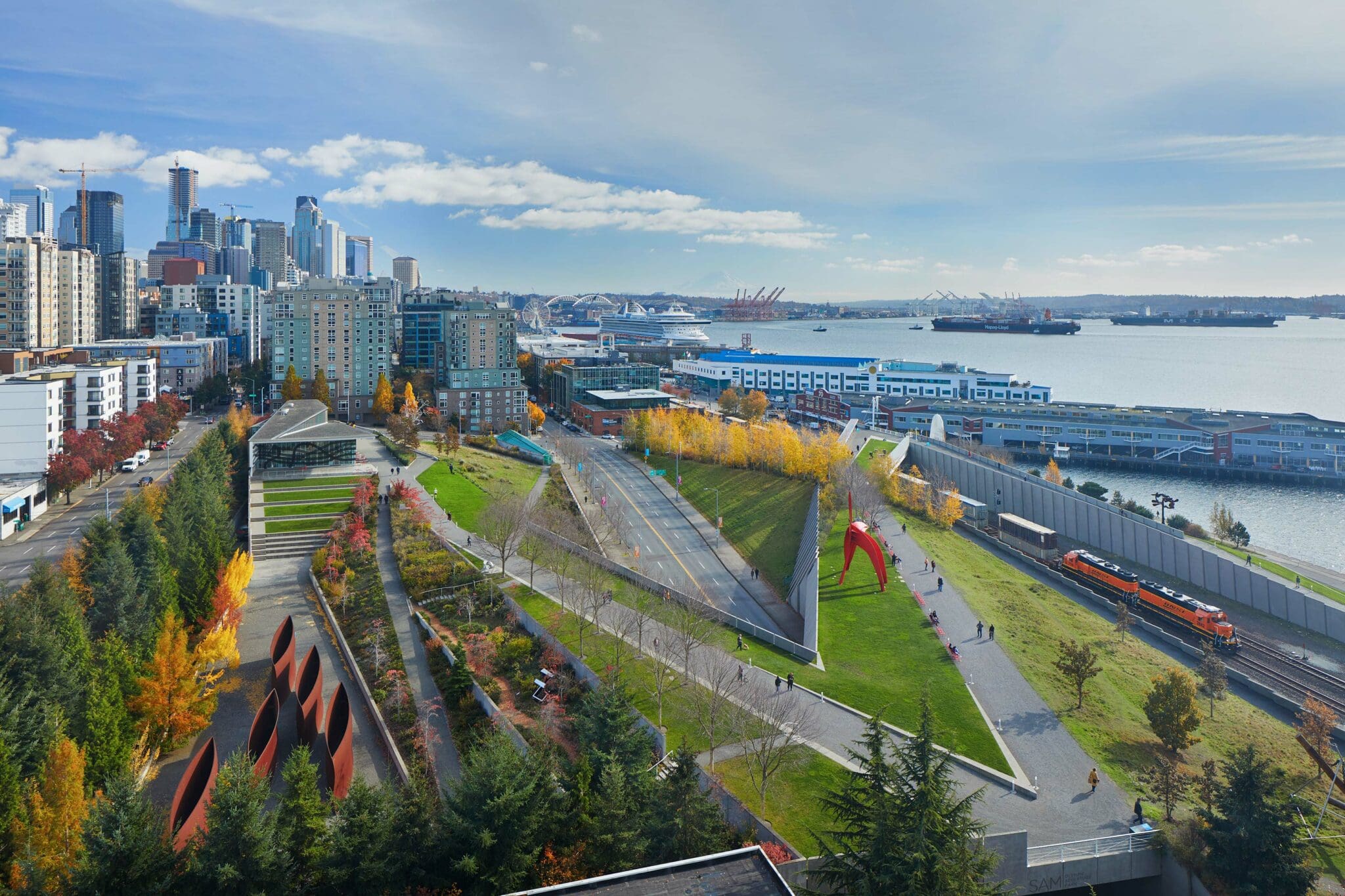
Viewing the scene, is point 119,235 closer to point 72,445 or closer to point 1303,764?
point 72,445

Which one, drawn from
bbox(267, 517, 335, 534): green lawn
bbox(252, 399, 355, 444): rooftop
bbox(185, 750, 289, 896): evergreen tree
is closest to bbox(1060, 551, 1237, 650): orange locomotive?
bbox(185, 750, 289, 896): evergreen tree

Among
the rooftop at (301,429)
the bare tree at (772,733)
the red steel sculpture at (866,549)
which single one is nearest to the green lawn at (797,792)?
the bare tree at (772,733)

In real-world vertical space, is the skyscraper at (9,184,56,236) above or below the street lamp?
above

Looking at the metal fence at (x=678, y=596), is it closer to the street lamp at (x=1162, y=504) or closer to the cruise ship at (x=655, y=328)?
the street lamp at (x=1162, y=504)

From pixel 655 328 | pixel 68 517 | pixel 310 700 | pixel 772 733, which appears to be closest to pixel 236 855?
pixel 310 700

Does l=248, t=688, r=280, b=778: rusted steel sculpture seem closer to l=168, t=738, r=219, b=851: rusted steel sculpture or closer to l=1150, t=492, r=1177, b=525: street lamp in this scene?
l=168, t=738, r=219, b=851: rusted steel sculpture
